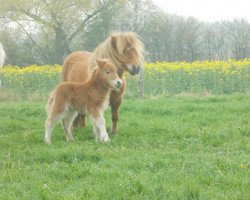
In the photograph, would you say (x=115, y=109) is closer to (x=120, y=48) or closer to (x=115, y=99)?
(x=115, y=99)

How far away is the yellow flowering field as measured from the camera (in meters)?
16.2

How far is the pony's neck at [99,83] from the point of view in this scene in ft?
25.0

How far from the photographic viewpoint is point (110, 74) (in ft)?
24.6

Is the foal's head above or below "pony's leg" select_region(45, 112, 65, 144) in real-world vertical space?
above

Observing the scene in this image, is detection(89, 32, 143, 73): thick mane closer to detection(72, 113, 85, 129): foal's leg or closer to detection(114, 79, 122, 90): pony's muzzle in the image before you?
detection(114, 79, 122, 90): pony's muzzle

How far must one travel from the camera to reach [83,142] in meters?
7.59

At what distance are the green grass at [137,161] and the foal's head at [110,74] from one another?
1.00m

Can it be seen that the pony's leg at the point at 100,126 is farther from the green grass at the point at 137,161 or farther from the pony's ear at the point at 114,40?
the pony's ear at the point at 114,40

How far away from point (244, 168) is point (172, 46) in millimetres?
23036

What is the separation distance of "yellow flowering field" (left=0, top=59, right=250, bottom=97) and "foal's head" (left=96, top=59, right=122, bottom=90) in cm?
831

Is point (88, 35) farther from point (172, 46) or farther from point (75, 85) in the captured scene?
point (75, 85)

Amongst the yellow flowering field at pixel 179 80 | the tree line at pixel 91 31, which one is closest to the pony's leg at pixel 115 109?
the yellow flowering field at pixel 179 80

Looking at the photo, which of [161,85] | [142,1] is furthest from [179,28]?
[161,85]

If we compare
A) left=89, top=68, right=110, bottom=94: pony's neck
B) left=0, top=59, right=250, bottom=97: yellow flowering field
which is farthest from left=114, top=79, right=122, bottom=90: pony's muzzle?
left=0, top=59, right=250, bottom=97: yellow flowering field
